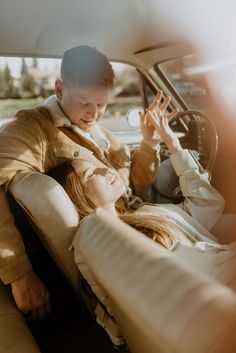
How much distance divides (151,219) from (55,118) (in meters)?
0.69

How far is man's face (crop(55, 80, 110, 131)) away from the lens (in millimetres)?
1968

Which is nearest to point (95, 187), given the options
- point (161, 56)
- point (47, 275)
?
point (47, 275)

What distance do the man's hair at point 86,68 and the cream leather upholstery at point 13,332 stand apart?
994 millimetres

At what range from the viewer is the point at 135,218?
1.77 meters

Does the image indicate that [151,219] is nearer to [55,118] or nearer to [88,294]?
[88,294]

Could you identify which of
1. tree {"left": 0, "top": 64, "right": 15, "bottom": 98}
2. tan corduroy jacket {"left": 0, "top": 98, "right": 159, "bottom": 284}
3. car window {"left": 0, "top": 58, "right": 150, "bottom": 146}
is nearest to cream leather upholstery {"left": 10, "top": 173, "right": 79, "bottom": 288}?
tan corduroy jacket {"left": 0, "top": 98, "right": 159, "bottom": 284}

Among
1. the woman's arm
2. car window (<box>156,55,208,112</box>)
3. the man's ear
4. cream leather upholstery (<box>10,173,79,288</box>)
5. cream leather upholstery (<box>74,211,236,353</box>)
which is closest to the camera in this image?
cream leather upholstery (<box>74,211,236,353</box>)

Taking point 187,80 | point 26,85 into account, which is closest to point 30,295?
point 187,80

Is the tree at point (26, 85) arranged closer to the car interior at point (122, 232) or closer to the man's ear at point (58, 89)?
the car interior at point (122, 232)

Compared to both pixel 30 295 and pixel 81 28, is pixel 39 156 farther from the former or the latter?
pixel 81 28

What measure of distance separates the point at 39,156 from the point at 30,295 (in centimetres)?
61

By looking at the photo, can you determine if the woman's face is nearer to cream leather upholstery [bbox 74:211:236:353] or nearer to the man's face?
the man's face

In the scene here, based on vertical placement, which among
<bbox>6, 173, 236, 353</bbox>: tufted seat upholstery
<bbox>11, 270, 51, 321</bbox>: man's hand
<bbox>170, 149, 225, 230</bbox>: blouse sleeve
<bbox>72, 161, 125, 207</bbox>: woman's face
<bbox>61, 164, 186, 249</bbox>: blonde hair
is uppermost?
<bbox>6, 173, 236, 353</bbox>: tufted seat upholstery

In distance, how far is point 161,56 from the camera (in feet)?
9.06
